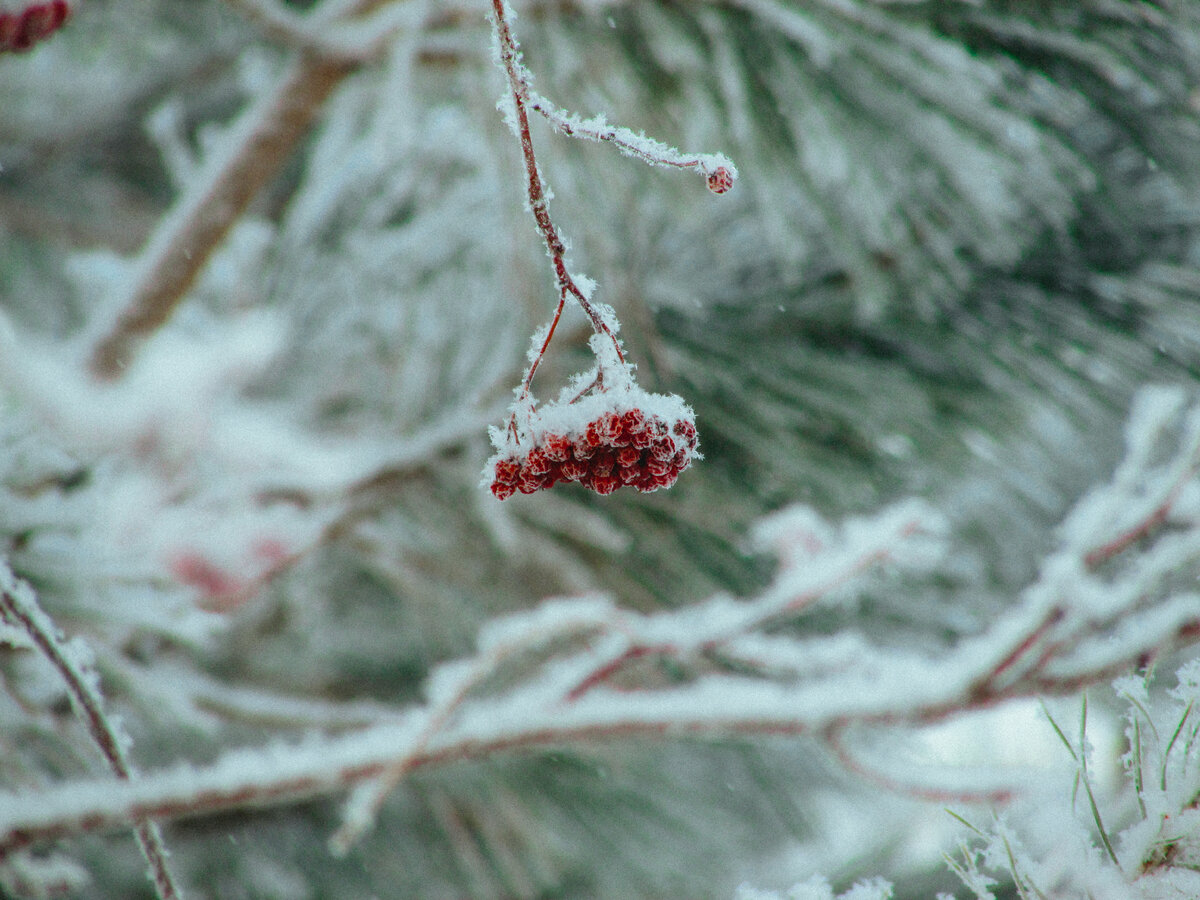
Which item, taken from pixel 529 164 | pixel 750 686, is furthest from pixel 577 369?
pixel 529 164

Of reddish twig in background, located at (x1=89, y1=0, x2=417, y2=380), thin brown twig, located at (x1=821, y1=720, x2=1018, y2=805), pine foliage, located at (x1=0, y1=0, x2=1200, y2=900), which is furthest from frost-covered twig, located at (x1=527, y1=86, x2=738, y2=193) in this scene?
reddish twig in background, located at (x1=89, y1=0, x2=417, y2=380)

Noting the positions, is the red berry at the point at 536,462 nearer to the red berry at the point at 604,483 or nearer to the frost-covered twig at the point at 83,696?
the red berry at the point at 604,483

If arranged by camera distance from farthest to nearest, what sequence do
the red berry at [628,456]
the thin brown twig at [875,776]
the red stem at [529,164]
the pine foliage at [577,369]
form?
the pine foliage at [577,369], the thin brown twig at [875,776], the red berry at [628,456], the red stem at [529,164]

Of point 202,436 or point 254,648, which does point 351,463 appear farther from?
point 254,648

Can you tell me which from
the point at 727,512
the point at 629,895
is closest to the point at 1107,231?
the point at 727,512

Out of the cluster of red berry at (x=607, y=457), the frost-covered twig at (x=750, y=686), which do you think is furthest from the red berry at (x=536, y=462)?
the frost-covered twig at (x=750, y=686)
